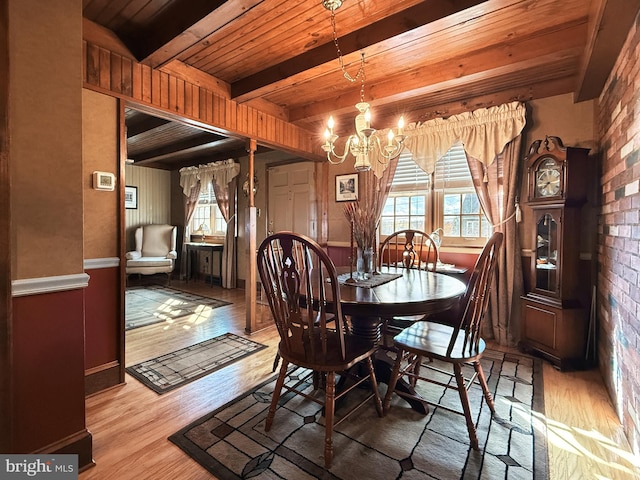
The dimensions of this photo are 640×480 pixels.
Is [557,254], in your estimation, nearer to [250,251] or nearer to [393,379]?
[393,379]

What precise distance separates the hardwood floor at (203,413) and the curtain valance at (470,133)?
1991mm

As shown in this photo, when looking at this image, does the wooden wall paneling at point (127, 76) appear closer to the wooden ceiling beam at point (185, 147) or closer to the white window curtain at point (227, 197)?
the wooden ceiling beam at point (185, 147)

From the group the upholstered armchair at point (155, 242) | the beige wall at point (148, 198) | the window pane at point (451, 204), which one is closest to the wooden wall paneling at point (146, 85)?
the window pane at point (451, 204)

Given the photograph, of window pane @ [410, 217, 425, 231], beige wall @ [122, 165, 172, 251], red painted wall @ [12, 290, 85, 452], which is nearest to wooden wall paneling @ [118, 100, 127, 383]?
red painted wall @ [12, 290, 85, 452]

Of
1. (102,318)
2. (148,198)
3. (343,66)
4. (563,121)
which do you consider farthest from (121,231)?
(148,198)

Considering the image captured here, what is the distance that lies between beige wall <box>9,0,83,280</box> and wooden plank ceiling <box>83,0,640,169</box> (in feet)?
2.43

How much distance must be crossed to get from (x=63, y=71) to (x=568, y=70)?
11.1 ft

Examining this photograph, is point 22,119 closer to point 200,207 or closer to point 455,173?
point 455,173

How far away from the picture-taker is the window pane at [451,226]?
333 centimetres

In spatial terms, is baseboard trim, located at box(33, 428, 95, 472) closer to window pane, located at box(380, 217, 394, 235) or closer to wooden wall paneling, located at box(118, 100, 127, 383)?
wooden wall paneling, located at box(118, 100, 127, 383)

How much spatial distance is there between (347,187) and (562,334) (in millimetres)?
2653

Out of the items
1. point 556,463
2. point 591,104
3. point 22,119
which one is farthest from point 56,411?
point 591,104

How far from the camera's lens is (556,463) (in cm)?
145

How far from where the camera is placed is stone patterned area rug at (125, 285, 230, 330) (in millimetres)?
3670
